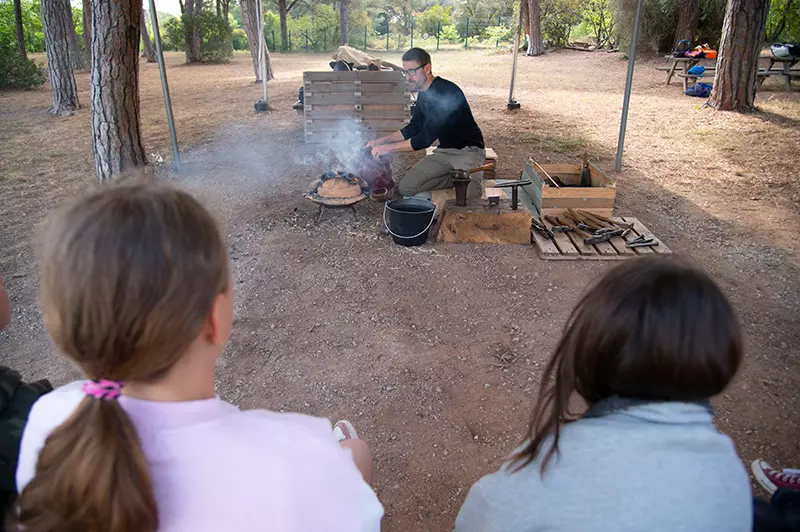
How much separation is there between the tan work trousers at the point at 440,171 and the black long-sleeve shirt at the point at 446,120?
0.34 feet

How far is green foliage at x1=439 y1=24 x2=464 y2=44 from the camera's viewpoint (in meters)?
34.9

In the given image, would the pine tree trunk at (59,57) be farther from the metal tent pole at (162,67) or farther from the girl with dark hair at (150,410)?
the girl with dark hair at (150,410)

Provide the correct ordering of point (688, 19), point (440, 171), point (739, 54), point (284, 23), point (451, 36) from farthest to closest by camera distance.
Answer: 1. point (451, 36)
2. point (284, 23)
3. point (688, 19)
4. point (739, 54)
5. point (440, 171)

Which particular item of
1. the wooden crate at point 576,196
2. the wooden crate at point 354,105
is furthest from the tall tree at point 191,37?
the wooden crate at point 576,196

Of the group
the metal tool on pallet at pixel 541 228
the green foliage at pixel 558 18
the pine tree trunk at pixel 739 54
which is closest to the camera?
the metal tool on pallet at pixel 541 228

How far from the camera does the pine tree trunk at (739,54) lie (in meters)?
9.35

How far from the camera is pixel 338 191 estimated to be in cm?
522

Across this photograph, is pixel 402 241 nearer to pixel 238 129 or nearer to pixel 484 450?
pixel 484 450

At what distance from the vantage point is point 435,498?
98.9 inches

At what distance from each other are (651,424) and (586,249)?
12.4 ft

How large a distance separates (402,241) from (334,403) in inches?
84.0

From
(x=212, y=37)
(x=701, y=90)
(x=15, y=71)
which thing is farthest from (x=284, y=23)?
(x=701, y=90)

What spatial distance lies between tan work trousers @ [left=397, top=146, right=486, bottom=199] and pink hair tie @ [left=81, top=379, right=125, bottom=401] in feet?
16.5

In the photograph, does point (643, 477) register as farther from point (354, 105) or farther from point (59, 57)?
point (59, 57)
